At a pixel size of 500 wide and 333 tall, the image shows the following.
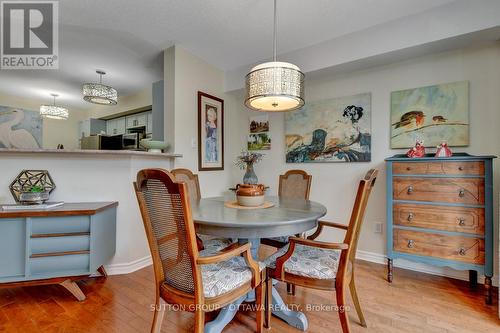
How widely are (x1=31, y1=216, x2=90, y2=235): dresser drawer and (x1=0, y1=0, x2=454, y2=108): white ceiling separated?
1.85m

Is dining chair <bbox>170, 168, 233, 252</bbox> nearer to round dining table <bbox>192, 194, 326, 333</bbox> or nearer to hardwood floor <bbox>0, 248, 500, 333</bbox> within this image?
round dining table <bbox>192, 194, 326, 333</bbox>

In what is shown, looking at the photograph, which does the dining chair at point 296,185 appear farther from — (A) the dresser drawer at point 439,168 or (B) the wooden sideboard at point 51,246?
(B) the wooden sideboard at point 51,246

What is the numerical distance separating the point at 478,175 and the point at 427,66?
1.19 m

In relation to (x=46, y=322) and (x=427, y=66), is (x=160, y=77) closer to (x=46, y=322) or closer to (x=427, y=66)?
(x=46, y=322)

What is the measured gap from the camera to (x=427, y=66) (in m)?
2.34

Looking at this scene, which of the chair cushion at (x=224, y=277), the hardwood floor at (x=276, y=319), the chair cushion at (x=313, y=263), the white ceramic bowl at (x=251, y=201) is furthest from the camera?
the white ceramic bowl at (x=251, y=201)

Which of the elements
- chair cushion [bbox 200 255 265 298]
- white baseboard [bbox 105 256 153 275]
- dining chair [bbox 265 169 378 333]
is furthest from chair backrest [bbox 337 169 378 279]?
white baseboard [bbox 105 256 153 275]

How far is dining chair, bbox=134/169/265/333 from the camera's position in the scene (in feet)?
3.25

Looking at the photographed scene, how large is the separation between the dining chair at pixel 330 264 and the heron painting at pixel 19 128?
612 cm

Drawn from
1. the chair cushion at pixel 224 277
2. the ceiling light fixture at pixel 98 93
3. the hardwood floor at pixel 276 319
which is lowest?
the hardwood floor at pixel 276 319

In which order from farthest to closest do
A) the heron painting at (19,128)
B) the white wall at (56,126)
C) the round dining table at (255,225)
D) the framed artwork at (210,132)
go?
1. the white wall at (56,126)
2. the heron painting at (19,128)
3. the framed artwork at (210,132)
4. the round dining table at (255,225)

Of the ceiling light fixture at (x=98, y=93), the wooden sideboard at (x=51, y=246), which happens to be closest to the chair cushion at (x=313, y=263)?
the wooden sideboard at (x=51, y=246)

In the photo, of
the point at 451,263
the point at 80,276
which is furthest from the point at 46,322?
the point at 451,263

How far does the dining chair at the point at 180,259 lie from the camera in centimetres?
99
